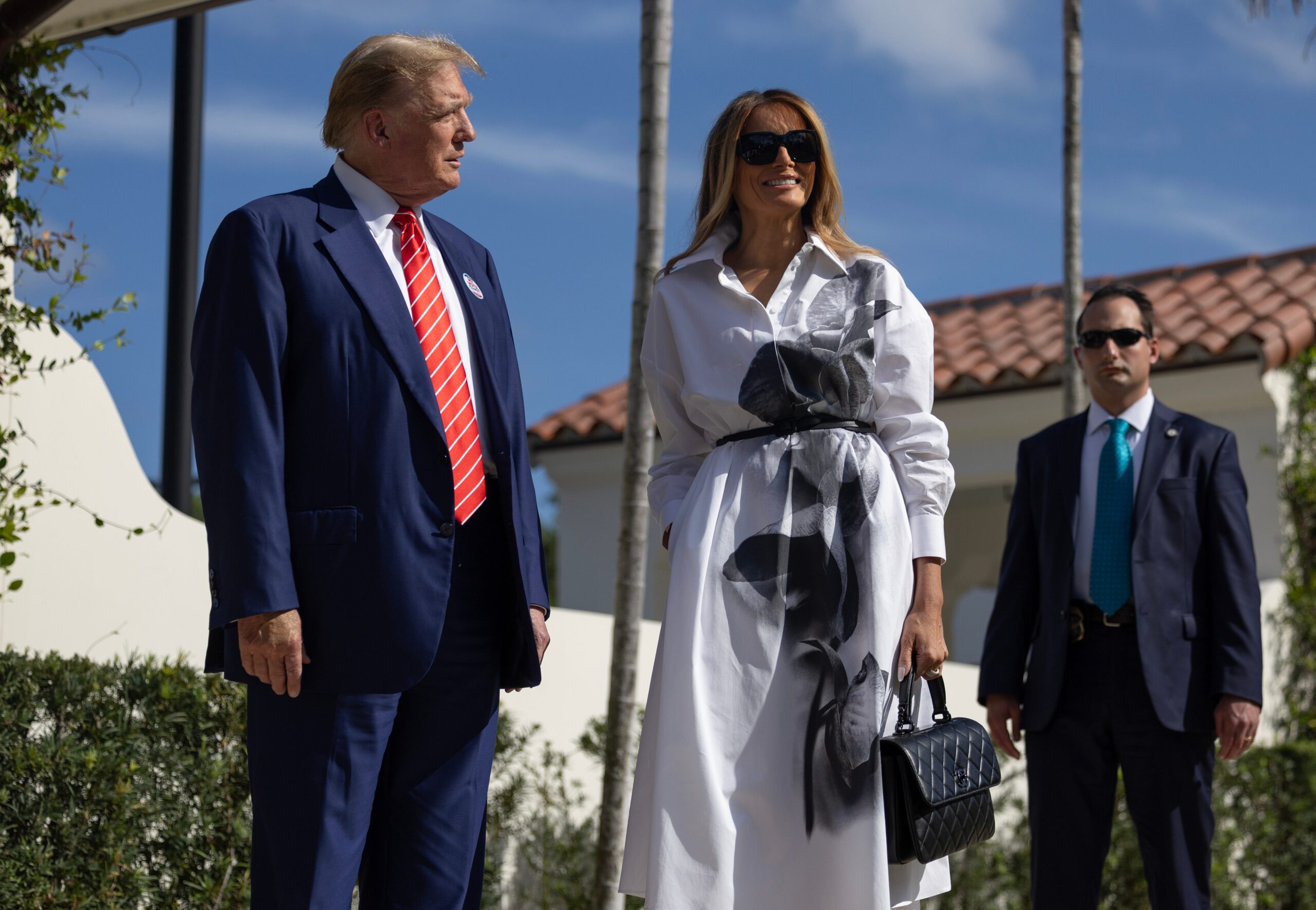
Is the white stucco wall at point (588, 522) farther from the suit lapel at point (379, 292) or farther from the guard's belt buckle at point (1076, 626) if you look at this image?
the suit lapel at point (379, 292)

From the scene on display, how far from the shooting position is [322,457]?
2723 mm

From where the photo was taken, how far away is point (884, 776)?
2.96m

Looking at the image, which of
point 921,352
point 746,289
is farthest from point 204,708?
point 921,352

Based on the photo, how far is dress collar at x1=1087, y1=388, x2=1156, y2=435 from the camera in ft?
15.5

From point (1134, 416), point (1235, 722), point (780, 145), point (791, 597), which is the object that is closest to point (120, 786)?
point (791, 597)

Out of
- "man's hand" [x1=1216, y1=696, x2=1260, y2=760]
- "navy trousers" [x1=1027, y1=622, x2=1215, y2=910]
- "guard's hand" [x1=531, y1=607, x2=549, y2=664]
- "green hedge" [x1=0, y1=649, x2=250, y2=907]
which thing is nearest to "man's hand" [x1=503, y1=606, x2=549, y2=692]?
"guard's hand" [x1=531, y1=607, x2=549, y2=664]

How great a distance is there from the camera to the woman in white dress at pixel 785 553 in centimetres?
296

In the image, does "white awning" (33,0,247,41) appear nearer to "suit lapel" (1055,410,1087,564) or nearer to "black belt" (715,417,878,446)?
"black belt" (715,417,878,446)

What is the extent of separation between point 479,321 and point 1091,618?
7.76 ft

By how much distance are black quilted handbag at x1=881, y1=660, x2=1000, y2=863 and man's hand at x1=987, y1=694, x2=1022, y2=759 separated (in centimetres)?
148

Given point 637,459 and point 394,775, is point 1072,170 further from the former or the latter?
point 394,775

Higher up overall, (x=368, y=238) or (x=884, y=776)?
(x=368, y=238)

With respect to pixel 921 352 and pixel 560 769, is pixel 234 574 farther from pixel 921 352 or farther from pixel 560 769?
pixel 560 769

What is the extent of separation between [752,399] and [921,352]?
0.41 meters
